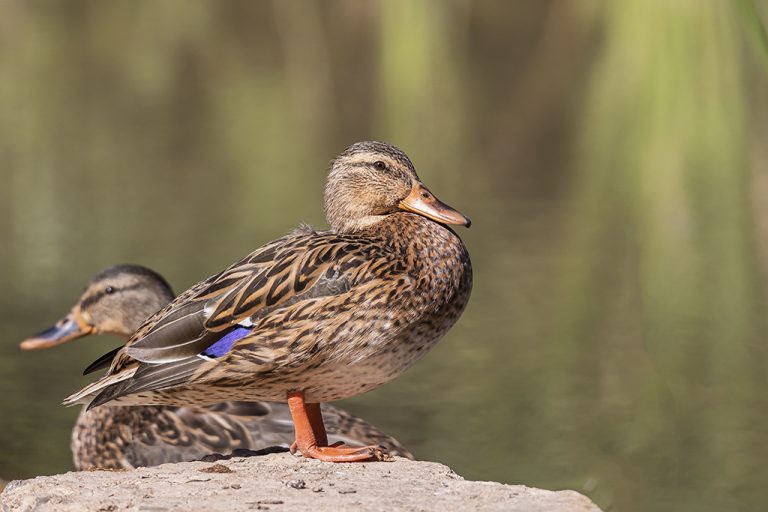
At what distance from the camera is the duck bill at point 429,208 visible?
5395 millimetres

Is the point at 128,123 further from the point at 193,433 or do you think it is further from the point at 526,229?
the point at 193,433

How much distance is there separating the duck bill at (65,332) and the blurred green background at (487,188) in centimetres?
→ 36

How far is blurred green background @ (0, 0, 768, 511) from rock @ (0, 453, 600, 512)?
5.24ft

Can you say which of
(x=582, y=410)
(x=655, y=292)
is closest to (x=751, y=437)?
(x=582, y=410)

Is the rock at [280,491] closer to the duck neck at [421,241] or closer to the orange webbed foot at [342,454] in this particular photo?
the orange webbed foot at [342,454]

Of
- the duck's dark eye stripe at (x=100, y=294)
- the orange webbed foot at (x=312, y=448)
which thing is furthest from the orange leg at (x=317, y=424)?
the duck's dark eye stripe at (x=100, y=294)

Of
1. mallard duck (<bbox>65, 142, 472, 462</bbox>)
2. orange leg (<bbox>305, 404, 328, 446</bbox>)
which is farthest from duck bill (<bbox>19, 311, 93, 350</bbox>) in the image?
orange leg (<bbox>305, 404, 328, 446</bbox>)

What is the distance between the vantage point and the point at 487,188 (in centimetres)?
1371

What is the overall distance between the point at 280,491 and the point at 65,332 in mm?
4300

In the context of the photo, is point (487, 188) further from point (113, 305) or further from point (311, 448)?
point (311, 448)

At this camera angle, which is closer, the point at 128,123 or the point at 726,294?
the point at 726,294

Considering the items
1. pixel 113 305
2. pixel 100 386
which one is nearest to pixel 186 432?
pixel 113 305

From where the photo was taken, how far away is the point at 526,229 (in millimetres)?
12438

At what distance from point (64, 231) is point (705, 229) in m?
5.14
